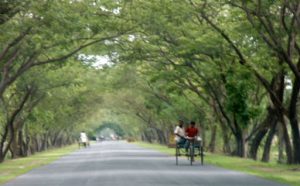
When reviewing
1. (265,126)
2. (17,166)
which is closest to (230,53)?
(265,126)

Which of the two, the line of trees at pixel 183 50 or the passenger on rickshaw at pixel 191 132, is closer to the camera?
the line of trees at pixel 183 50

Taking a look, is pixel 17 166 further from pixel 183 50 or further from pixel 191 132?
pixel 191 132

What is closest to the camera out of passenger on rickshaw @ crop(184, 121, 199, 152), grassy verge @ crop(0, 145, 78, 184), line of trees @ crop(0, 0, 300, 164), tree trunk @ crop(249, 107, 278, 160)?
grassy verge @ crop(0, 145, 78, 184)

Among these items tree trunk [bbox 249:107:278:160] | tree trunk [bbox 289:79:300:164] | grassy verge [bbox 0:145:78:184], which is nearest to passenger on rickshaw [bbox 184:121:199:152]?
tree trunk [bbox 289:79:300:164]

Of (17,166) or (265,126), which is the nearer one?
(17,166)

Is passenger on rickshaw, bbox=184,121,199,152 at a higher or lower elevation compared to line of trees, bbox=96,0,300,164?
lower

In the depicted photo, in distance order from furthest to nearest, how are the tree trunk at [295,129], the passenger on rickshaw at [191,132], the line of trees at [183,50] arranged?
the passenger on rickshaw at [191,132], the tree trunk at [295,129], the line of trees at [183,50]

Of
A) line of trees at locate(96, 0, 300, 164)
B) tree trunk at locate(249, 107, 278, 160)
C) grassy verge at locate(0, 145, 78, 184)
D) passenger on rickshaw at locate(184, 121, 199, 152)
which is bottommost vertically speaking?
grassy verge at locate(0, 145, 78, 184)

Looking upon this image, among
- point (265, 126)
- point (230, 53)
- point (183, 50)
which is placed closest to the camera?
point (230, 53)

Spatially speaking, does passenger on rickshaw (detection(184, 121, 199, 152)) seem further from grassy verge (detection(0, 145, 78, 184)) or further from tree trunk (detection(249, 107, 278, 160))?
tree trunk (detection(249, 107, 278, 160))

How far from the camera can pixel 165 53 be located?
44500 millimetres

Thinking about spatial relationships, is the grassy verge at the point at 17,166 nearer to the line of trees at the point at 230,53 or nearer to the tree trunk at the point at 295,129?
the line of trees at the point at 230,53

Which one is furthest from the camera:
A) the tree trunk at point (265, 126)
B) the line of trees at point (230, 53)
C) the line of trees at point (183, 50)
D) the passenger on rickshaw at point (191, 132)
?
the tree trunk at point (265, 126)

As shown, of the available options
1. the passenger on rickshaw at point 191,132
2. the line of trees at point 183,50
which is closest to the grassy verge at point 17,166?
the line of trees at point 183,50
